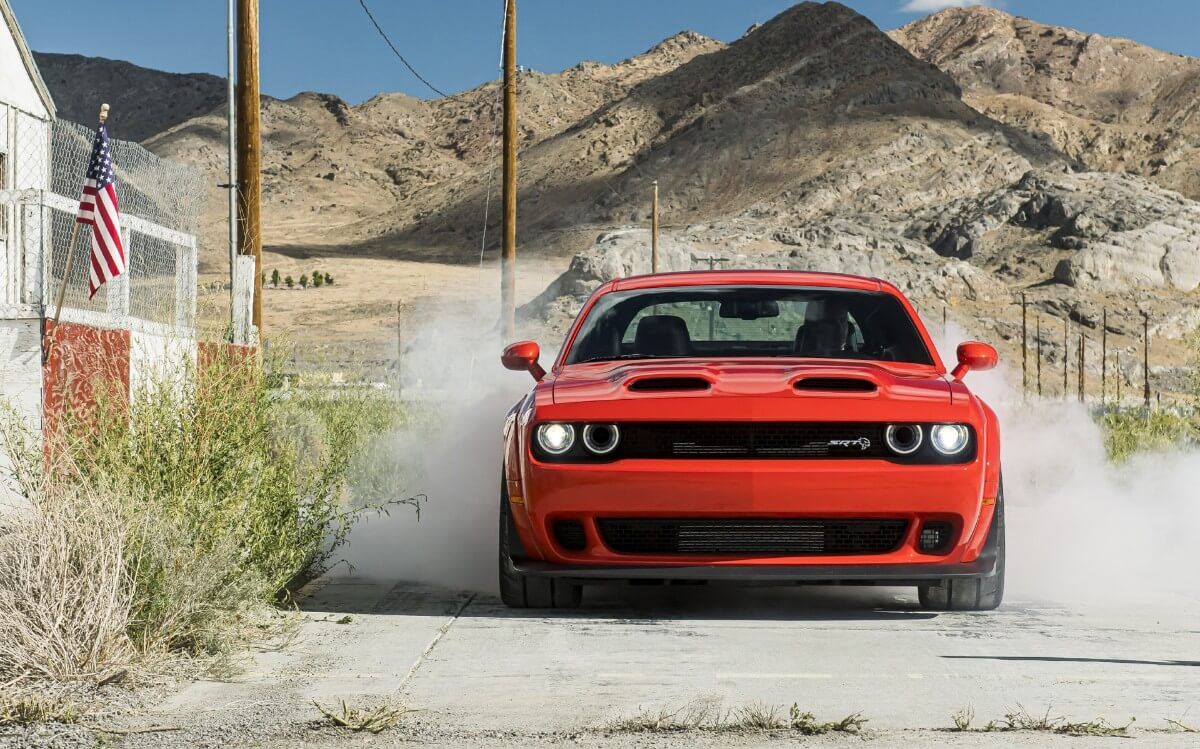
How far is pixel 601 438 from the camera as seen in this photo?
7.21 metres

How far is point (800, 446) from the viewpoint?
7.16 metres

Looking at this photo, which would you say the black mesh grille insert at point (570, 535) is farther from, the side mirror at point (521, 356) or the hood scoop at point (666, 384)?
the side mirror at point (521, 356)

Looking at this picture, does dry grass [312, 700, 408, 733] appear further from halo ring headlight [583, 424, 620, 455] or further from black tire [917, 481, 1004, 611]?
black tire [917, 481, 1004, 611]

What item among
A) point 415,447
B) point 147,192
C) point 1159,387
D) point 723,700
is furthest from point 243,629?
point 1159,387

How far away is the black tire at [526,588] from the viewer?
7.53 m

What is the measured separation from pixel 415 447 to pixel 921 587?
27.4ft

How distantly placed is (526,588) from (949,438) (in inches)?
82.3

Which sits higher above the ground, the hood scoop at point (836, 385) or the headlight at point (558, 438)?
the hood scoop at point (836, 385)

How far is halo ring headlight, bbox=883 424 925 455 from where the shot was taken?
7.16m

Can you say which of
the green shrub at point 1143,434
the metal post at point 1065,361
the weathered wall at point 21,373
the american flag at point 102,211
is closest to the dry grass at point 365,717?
the weathered wall at point 21,373

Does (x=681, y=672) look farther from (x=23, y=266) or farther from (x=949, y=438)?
(x=23, y=266)

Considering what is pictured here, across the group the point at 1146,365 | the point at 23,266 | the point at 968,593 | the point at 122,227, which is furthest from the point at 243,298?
the point at 1146,365

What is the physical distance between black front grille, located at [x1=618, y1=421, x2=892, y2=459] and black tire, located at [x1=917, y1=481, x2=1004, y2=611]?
0.86 metres

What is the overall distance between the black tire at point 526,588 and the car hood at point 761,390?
70cm
